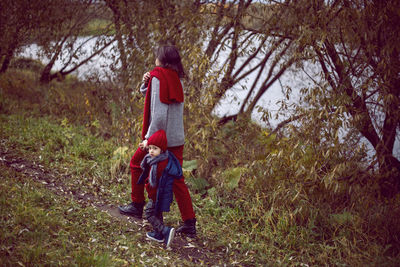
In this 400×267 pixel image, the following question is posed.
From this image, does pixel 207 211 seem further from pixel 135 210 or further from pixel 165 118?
pixel 165 118

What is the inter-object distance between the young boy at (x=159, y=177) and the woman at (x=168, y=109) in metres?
0.11

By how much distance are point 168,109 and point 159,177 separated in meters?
0.69

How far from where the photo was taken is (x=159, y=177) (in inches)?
146

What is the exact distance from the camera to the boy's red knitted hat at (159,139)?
3.55 meters

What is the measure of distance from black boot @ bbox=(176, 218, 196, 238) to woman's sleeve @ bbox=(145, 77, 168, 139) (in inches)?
43.5

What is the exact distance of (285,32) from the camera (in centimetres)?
529

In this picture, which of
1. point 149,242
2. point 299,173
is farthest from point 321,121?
point 149,242

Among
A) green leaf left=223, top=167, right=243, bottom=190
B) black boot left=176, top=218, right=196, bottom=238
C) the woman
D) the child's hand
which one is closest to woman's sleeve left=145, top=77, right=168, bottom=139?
the woman

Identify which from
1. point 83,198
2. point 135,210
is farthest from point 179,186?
point 83,198

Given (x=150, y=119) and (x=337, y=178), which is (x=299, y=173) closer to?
(x=337, y=178)

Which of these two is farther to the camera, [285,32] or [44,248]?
[285,32]

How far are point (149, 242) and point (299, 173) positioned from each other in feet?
5.89

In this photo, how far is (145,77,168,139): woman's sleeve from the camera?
3576 mm

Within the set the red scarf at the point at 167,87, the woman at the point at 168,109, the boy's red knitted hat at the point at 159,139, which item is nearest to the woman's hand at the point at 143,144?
the woman at the point at 168,109
